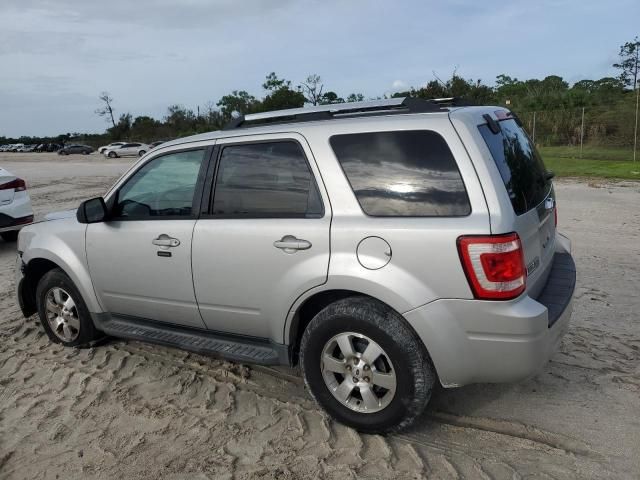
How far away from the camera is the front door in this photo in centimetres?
387

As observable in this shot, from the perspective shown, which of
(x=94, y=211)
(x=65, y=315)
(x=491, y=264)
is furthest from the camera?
(x=65, y=315)

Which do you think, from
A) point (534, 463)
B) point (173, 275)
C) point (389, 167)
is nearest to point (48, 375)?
point (173, 275)

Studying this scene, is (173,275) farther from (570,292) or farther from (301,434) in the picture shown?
(570,292)

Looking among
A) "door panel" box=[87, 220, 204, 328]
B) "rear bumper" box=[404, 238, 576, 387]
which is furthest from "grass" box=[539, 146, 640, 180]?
"door panel" box=[87, 220, 204, 328]

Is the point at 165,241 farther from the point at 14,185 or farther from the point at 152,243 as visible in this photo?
the point at 14,185

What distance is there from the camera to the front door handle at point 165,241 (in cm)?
383

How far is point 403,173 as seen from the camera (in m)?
3.12

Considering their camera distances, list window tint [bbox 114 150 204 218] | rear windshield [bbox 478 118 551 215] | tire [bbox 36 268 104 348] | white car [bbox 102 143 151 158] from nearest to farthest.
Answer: rear windshield [bbox 478 118 551 215] → window tint [bbox 114 150 204 218] → tire [bbox 36 268 104 348] → white car [bbox 102 143 151 158]

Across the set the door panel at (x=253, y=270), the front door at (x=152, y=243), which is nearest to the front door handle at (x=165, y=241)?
the front door at (x=152, y=243)

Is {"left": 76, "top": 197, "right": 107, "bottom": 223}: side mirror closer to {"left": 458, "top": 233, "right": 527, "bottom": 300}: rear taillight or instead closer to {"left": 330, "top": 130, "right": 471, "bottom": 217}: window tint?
{"left": 330, "top": 130, "right": 471, "bottom": 217}: window tint

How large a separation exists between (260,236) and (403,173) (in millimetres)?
952

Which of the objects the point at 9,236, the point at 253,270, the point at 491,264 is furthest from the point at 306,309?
the point at 9,236

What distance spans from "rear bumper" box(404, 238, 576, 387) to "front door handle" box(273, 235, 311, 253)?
72 centimetres

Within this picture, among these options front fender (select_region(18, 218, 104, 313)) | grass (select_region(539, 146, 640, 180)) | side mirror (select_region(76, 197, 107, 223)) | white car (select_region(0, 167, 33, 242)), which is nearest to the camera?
side mirror (select_region(76, 197, 107, 223))
